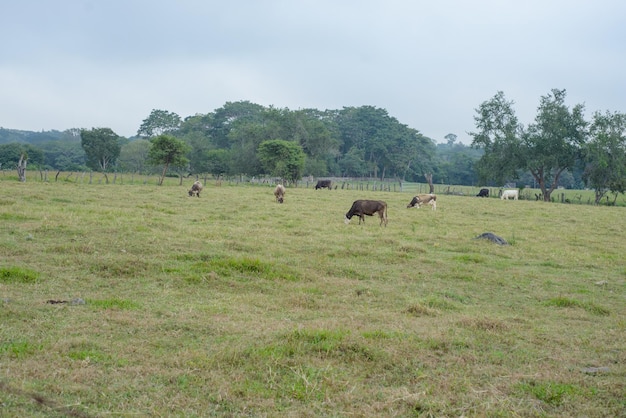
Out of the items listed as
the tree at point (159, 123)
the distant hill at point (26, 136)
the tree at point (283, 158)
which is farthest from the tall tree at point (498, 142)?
the distant hill at point (26, 136)

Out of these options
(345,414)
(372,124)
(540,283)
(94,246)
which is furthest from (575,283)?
(372,124)

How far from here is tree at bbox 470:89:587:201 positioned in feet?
159

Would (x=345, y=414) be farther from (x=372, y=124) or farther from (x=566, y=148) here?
(x=372, y=124)

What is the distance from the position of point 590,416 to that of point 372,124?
9405 cm

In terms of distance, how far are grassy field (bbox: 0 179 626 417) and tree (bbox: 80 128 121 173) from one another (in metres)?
62.9

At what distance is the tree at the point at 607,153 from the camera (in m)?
46.3

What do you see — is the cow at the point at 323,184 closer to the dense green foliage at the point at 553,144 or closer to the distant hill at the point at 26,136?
the dense green foliage at the point at 553,144

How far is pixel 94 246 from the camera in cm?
1144

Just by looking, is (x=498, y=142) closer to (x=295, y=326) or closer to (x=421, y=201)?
(x=421, y=201)

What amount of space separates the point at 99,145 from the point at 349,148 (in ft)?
143

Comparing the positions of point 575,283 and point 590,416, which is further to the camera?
point 575,283

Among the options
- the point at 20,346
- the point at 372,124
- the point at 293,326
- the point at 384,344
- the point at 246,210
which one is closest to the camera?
the point at 20,346

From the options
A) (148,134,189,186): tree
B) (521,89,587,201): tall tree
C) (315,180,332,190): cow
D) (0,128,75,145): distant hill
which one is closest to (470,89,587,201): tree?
(521,89,587,201): tall tree

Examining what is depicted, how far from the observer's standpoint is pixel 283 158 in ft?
192
